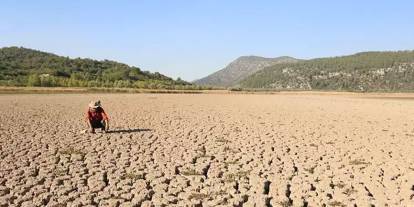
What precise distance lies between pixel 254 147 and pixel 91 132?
5636 millimetres

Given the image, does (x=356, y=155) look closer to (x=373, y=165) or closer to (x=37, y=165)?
(x=373, y=165)

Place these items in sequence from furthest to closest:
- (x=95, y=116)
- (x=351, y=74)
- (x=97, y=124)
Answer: (x=351, y=74), (x=97, y=124), (x=95, y=116)

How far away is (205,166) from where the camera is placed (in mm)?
11523

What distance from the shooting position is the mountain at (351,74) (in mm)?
147125

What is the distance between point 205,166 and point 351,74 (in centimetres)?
15756

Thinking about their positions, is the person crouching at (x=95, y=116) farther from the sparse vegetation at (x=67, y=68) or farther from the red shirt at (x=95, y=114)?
the sparse vegetation at (x=67, y=68)

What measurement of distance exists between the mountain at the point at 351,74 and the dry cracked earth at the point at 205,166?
419 feet

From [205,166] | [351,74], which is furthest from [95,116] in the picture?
[351,74]

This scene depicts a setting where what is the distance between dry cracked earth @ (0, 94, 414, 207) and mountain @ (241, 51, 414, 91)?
128 metres

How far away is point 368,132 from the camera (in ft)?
60.5

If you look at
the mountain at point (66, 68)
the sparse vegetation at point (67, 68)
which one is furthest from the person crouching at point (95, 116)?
the mountain at point (66, 68)

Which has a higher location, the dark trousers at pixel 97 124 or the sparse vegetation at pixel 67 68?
the sparse vegetation at pixel 67 68

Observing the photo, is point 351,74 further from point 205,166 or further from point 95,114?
point 205,166

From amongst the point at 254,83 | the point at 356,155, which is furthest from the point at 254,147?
the point at 254,83
